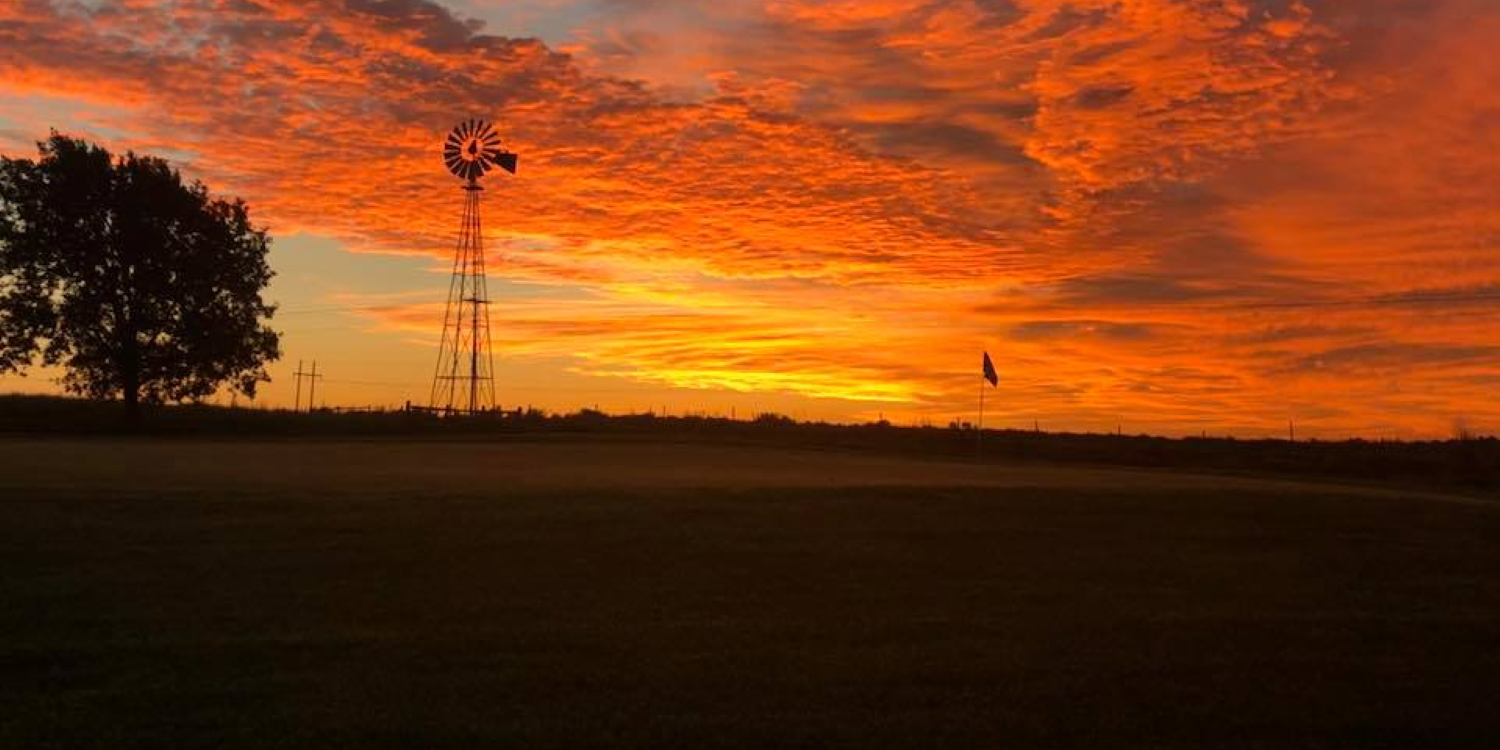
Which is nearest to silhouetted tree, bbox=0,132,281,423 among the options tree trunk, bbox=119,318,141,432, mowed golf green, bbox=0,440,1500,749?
tree trunk, bbox=119,318,141,432

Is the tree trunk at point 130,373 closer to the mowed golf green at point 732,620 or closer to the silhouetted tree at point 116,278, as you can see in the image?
the silhouetted tree at point 116,278

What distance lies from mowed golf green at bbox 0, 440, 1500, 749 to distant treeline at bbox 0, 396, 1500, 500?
82.8ft

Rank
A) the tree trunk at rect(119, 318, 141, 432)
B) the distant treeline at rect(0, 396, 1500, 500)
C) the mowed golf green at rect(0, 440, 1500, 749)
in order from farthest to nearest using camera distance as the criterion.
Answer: the tree trunk at rect(119, 318, 141, 432) < the distant treeline at rect(0, 396, 1500, 500) < the mowed golf green at rect(0, 440, 1500, 749)

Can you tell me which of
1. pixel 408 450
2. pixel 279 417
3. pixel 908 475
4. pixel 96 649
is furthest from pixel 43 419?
pixel 96 649

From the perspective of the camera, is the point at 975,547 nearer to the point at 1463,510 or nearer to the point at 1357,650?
the point at 1357,650

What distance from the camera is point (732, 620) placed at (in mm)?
11867

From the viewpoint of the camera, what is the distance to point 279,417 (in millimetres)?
65000

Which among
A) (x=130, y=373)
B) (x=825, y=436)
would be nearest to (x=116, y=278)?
(x=130, y=373)

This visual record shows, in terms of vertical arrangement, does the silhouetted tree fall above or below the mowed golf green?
above

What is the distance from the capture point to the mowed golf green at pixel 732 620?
9.12m

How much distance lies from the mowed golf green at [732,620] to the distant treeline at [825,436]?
25.2 meters

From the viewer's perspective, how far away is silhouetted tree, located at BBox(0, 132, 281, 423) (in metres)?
58.1

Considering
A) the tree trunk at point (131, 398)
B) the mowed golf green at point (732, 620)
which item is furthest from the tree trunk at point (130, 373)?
the mowed golf green at point (732, 620)

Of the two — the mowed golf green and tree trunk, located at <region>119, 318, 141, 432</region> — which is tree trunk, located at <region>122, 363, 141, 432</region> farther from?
the mowed golf green
